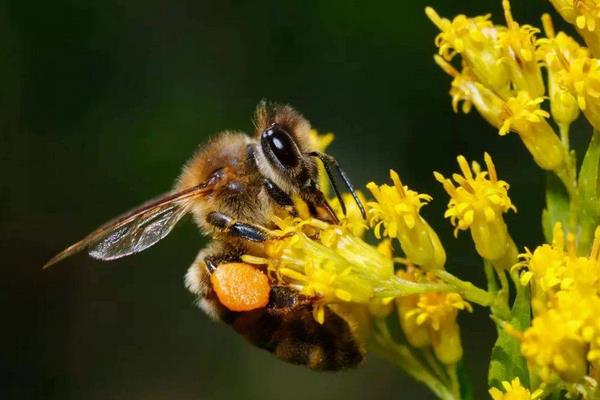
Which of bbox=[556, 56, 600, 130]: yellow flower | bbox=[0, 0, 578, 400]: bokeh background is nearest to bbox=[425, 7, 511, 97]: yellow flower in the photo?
bbox=[556, 56, 600, 130]: yellow flower

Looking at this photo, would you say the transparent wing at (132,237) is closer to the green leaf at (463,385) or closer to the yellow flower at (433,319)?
the yellow flower at (433,319)

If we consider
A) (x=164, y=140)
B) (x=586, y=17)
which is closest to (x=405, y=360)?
(x=586, y=17)

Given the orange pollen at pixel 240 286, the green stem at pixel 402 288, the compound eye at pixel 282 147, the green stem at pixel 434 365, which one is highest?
the compound eye at pixel 282 147

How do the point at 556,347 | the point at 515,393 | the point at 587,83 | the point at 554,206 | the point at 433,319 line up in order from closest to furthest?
the point at 556,347 → the point at 515,393 → the point at 587,83 → the point at 554,206 → the point at 433,319

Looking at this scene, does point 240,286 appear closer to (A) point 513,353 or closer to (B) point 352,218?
(B) point 352,218

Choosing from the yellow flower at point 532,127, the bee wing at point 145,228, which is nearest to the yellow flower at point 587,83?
the yellow flower at point 532,127

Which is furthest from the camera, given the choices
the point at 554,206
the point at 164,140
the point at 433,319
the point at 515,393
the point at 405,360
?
the point at 164,140
